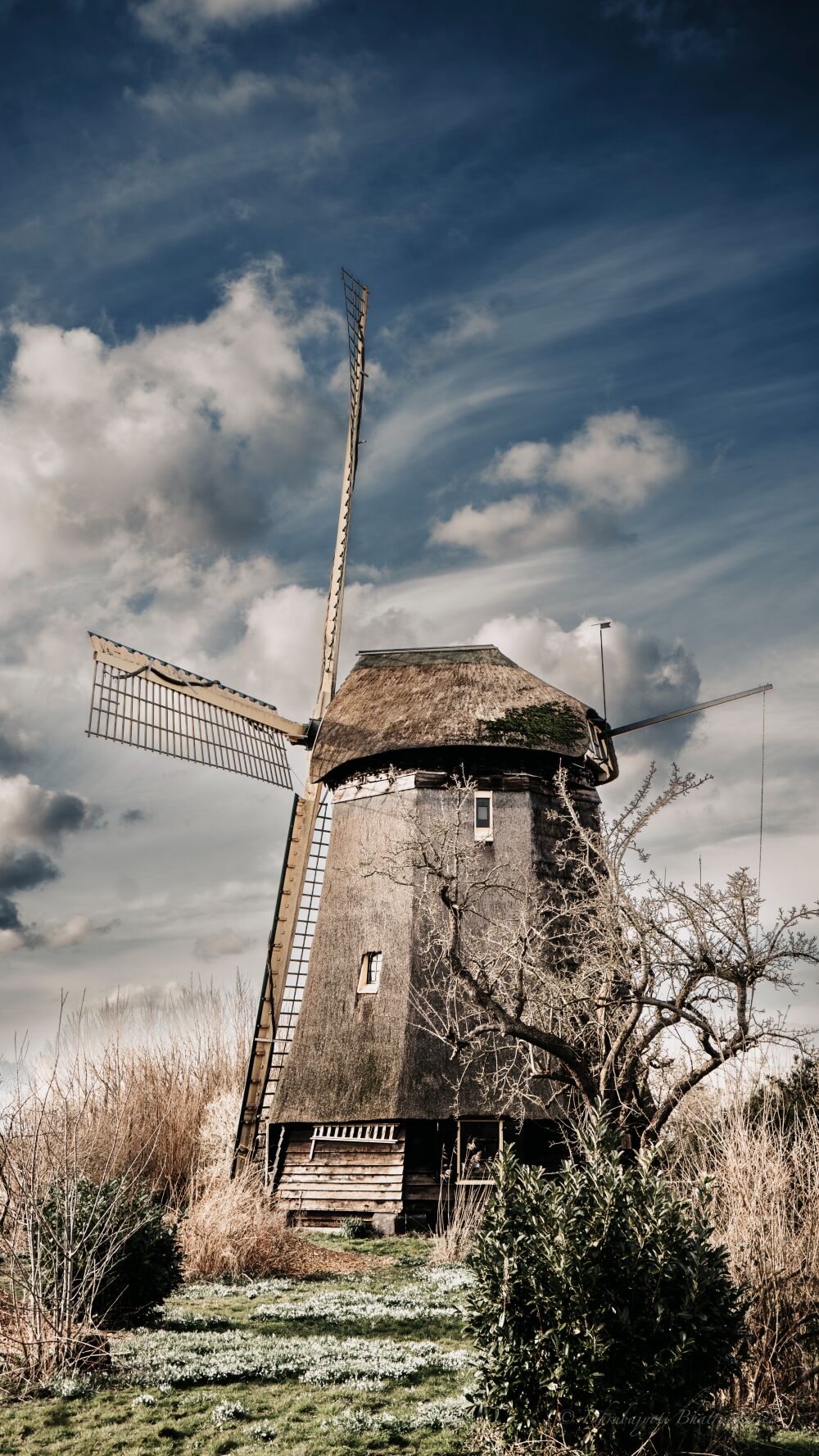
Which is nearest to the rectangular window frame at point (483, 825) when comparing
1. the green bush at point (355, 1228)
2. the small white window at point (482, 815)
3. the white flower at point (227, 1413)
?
the small white window at point (482, 815)

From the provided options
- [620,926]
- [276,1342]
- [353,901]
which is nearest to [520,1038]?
[620,926]

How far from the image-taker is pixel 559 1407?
696 centimetres

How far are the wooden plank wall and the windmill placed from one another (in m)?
0.02

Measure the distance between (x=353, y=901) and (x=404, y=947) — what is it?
4.88 ft

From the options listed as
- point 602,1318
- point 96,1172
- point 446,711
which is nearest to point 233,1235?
point 96,1172

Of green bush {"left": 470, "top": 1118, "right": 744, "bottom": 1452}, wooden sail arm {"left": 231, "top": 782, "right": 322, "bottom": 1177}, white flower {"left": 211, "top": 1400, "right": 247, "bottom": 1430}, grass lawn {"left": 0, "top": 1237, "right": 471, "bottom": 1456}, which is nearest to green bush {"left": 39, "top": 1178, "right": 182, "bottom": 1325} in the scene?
grass lawn {"left": 0, "top": 1237, "right": 471, "bottom": 1456}

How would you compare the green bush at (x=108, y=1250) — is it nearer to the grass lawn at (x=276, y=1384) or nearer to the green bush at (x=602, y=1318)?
the grass lawn at (x=276, y=1384)

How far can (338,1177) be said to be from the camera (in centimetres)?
1708

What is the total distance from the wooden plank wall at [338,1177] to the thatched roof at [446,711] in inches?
237

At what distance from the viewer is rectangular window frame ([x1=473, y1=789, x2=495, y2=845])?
18.0 m

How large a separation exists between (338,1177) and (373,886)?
176 inches

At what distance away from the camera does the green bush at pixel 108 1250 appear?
390 inches

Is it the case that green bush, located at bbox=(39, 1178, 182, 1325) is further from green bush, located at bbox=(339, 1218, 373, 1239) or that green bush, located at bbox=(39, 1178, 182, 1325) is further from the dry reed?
green bush, located at bbox=(339, 1218, 373, 1239)

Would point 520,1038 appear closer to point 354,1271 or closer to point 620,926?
point 620,926
